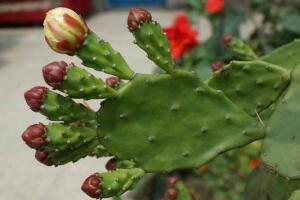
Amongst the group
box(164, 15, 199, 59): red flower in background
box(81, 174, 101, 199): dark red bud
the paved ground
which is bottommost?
the paved ground

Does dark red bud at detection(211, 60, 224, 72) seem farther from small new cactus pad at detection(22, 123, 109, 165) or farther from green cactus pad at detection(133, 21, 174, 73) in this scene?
small new cactus pad at detection(22, 123, 109, 165)

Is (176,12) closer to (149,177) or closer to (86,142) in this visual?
(149,177)

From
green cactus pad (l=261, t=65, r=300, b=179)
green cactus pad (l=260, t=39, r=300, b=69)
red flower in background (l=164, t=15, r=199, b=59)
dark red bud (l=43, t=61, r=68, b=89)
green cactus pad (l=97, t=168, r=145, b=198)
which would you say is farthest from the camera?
red flower in background (l=164, t=15, r=199, b=59)

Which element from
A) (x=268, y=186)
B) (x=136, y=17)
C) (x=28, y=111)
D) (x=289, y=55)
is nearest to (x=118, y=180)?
(x=136, y=17)

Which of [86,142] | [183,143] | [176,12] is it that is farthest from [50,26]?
[176,12]

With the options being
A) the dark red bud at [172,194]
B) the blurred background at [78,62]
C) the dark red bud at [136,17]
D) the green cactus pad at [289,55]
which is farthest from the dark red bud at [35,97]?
the blurred background at [78,62]

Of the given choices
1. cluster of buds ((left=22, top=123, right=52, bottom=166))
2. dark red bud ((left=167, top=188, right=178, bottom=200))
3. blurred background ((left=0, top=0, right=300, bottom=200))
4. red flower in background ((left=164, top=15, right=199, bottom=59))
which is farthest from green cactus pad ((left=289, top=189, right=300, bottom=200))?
red flower in background ((left=164, top=15, right=199, bottom=59))
